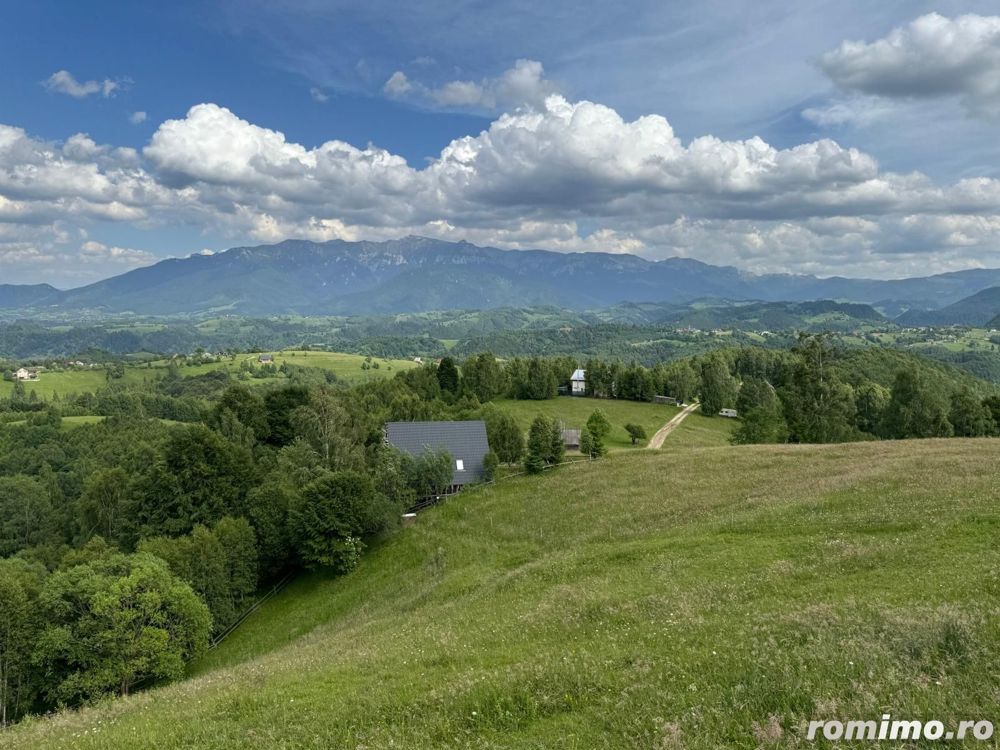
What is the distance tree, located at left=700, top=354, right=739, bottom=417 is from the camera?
452 feet

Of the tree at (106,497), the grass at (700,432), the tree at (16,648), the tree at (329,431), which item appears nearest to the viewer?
the tree at (16,648)

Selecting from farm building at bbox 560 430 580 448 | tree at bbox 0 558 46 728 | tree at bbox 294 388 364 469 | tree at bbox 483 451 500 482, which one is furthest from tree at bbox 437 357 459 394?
tree at bbox 0 558 46 728

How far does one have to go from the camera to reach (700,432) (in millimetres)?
115500

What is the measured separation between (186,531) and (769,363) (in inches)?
7041

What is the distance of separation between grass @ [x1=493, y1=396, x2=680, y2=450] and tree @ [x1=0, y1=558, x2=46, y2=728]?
78166mm

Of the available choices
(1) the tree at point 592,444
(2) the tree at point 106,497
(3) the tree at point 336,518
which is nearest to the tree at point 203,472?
(3) the tree at point 336,518

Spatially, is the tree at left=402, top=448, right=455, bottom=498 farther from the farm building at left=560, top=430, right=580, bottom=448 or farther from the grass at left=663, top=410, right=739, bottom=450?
the grass at left=663, top=410, right=739, bottom=450

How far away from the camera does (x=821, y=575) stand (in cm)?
2230

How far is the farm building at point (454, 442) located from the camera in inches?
2869

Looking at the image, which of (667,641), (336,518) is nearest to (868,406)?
(336,518)

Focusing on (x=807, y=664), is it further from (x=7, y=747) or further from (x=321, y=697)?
(x=7, y=747)

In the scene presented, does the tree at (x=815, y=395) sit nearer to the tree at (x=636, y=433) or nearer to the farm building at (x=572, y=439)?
the tree at (x=636, y=433)

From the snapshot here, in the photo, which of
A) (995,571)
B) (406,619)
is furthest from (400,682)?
(995,571)

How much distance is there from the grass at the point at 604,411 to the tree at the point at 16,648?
256ft
